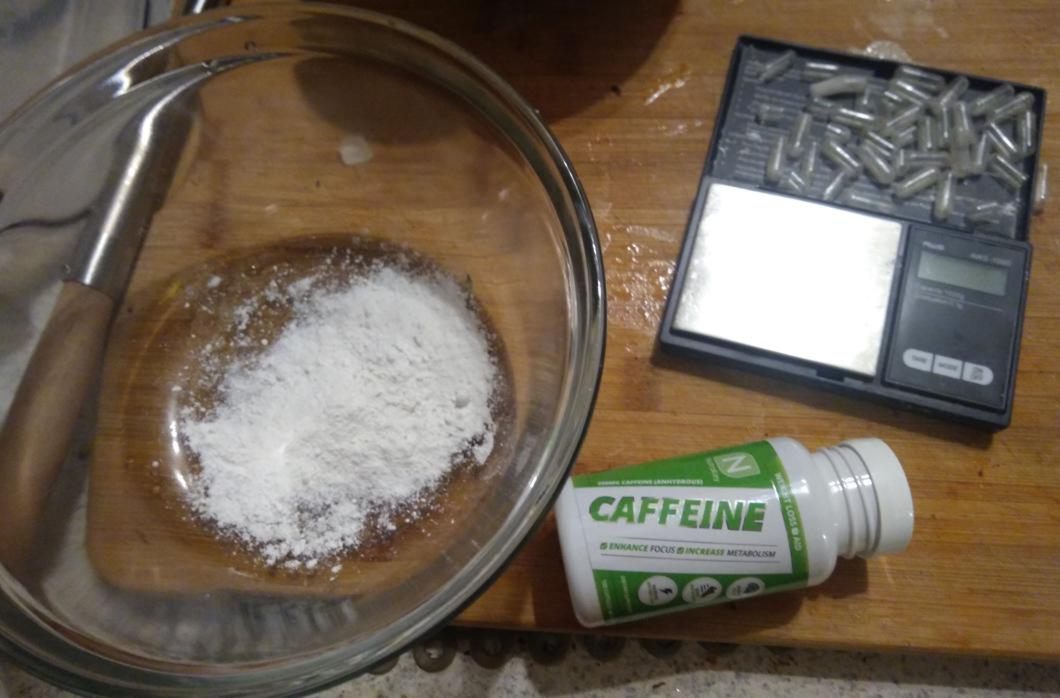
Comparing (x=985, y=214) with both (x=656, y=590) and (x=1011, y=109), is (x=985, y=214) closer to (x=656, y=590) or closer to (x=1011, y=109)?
(x=1011, y=109)

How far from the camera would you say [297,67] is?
0.63m

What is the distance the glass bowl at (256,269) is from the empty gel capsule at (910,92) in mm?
354

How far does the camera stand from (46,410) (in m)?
0.59

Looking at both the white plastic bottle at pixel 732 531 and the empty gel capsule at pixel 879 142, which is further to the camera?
the empty gel capsule at pixel 879 142

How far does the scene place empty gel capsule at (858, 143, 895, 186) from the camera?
658 mm

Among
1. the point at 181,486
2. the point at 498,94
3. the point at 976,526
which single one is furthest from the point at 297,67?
the point at 976,526

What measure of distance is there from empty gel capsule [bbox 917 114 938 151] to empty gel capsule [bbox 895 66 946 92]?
34 mm

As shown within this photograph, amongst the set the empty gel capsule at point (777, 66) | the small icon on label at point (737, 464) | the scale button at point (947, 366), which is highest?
the empty gel capsule at point (777, 66)

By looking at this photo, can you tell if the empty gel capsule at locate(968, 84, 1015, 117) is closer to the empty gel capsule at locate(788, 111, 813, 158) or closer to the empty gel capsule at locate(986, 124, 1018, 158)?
the empty gel capsule at locate(986, 124, 1018, 158)

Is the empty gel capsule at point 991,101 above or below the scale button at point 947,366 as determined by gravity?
above

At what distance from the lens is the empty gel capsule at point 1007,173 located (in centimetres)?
65

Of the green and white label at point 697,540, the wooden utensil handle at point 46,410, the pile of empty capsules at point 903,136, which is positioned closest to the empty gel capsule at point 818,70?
the pile of empty capsules at point 903,136

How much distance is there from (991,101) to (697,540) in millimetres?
486

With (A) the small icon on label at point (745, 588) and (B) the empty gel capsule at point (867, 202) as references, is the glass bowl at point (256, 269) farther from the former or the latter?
(B) the empty gel capsule at point (867, 202)
